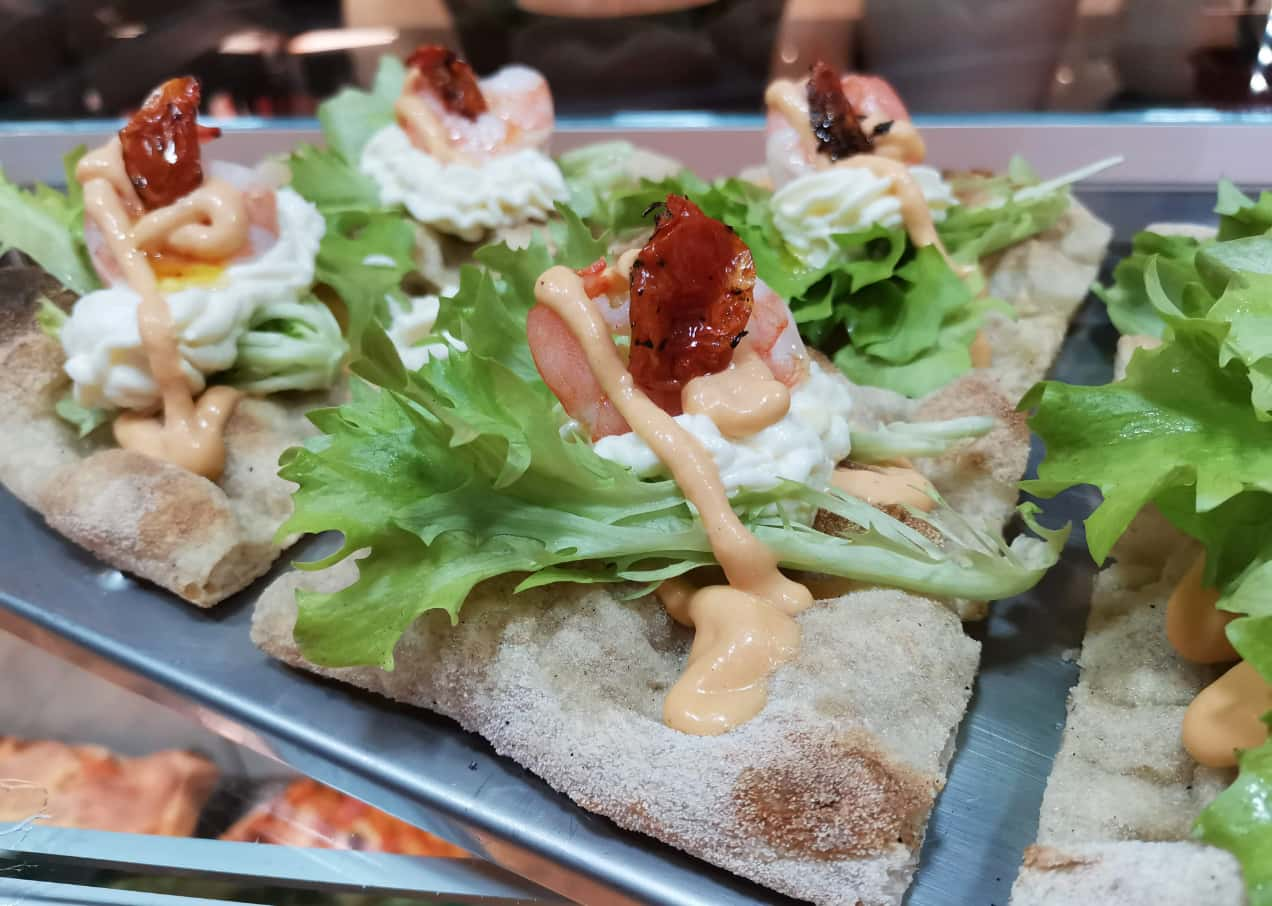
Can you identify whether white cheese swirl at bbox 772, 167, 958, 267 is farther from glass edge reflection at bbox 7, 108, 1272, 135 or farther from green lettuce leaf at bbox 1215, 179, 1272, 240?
glass edge reflection at bbox 7, 108, 1272, 135

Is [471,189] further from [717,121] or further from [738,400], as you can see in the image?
[738,400]

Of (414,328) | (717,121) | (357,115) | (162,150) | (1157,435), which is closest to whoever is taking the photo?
(1157,435)

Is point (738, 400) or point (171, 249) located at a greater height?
point (171, 249)

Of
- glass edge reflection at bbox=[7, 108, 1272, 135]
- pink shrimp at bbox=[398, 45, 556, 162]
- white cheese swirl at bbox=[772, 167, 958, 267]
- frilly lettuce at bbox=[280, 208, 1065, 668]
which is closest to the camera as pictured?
frilly lettuce at bbox=[280, 208, 1065, 668]

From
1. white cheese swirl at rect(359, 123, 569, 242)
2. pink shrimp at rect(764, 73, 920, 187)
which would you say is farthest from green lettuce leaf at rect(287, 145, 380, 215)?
pink shrimp at rect(764, 73, 920, 187)

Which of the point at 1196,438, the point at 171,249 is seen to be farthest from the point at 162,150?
the point at 1196,438

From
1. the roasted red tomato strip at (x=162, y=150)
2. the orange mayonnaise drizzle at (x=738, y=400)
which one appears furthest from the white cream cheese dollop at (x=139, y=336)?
the orange mayonnaise drizzle at (x=738, y=400)

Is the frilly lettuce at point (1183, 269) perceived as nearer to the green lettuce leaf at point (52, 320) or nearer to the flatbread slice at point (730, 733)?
the flatbread slice at point (730, 733)
